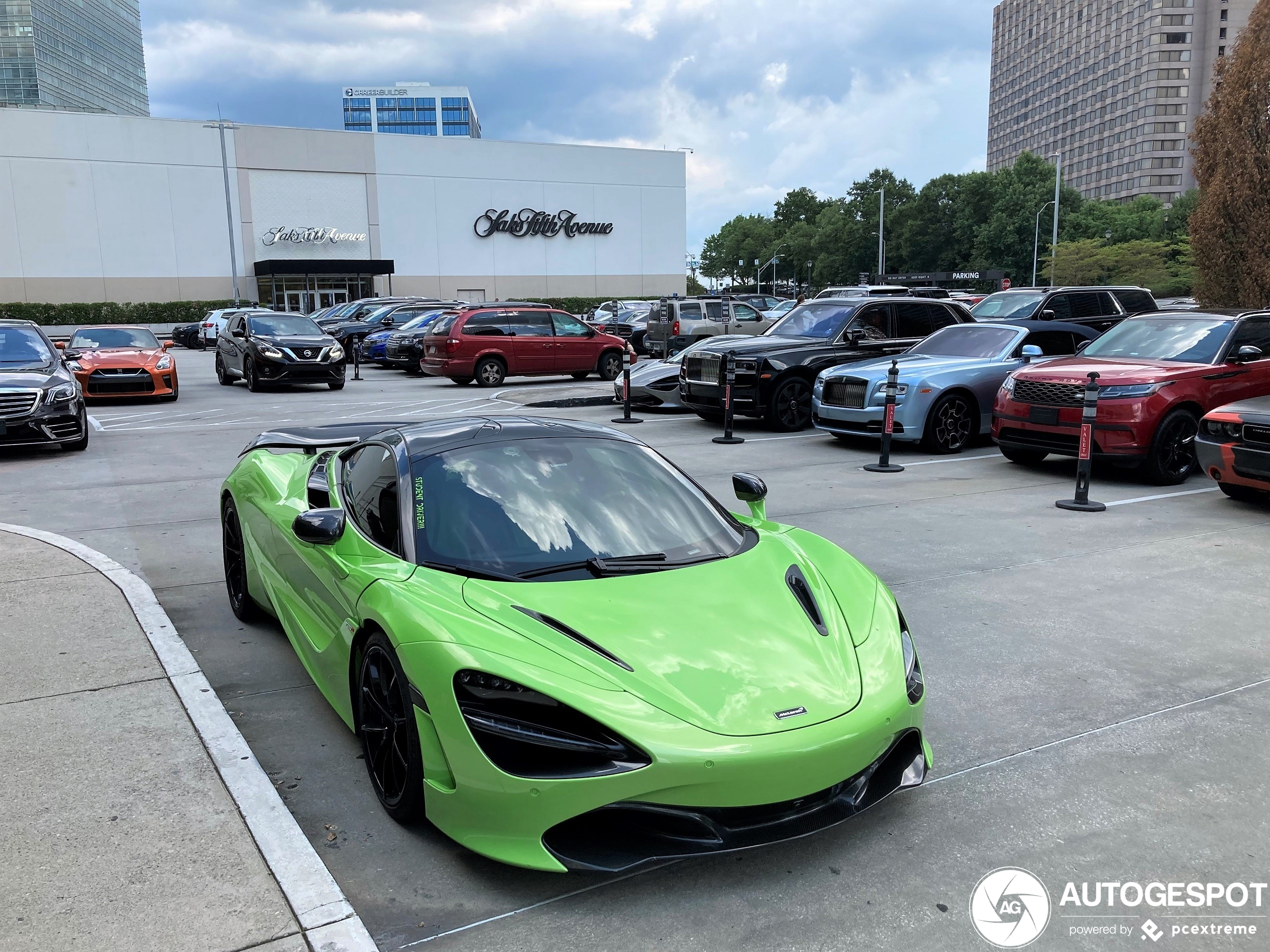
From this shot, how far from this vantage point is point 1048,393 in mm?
10070

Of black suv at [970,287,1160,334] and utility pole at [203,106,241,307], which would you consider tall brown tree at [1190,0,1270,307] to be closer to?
black suv at [970,287,1160,334]

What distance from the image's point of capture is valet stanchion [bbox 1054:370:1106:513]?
8648 mm

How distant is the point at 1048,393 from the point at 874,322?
462 centimetres

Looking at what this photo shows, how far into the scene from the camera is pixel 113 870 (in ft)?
9.95

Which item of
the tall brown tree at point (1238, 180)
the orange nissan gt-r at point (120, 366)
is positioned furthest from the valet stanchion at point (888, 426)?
the orange nissan gt-r at point (120, 366)

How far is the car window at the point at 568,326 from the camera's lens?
2267 cm

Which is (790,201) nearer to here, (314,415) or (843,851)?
(314,415)

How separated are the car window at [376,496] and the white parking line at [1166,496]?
7016 millimetres

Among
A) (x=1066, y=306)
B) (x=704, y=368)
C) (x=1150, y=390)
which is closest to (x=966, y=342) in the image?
(x=1150, y=390)

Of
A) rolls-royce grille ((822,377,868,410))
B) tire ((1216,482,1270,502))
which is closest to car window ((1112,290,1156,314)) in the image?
rolls-royce grille ((822,377,868,410))

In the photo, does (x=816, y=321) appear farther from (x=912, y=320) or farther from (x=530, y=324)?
(x=530, y=324)

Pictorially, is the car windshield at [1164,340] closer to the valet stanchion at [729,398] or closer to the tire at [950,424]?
the tire at [950,424]

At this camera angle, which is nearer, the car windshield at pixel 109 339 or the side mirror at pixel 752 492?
the side mirror at pixel 752 492

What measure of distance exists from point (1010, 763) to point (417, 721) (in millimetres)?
2343
